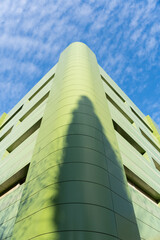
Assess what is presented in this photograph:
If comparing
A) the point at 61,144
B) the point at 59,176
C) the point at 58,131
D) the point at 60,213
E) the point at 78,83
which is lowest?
the point at 60,213

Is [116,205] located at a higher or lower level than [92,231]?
higher

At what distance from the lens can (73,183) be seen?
153 inches

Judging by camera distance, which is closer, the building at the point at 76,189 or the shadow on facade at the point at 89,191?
the shadow on facade at the point at 89,191

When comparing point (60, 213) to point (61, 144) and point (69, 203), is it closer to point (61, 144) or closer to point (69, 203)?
point (69, 203)

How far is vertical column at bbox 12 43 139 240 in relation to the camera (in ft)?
10.9

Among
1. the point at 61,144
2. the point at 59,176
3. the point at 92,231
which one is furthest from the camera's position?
the point at 61,144

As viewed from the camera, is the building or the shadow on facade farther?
the building

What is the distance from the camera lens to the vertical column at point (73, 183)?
10.9 ft

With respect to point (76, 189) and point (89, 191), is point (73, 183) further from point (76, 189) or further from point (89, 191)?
point (89, 191)

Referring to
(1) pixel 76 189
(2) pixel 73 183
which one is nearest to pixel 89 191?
(1) pixel 76 189

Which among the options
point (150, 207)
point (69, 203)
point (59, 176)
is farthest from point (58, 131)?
point (150, 207)

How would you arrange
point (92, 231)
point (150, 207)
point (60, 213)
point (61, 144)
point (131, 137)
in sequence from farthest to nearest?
point (131, 137), point (150, 207), point (61, 144), point (60, 213), point (92, 231)

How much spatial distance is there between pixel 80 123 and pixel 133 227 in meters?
3.28

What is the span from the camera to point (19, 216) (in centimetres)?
427
